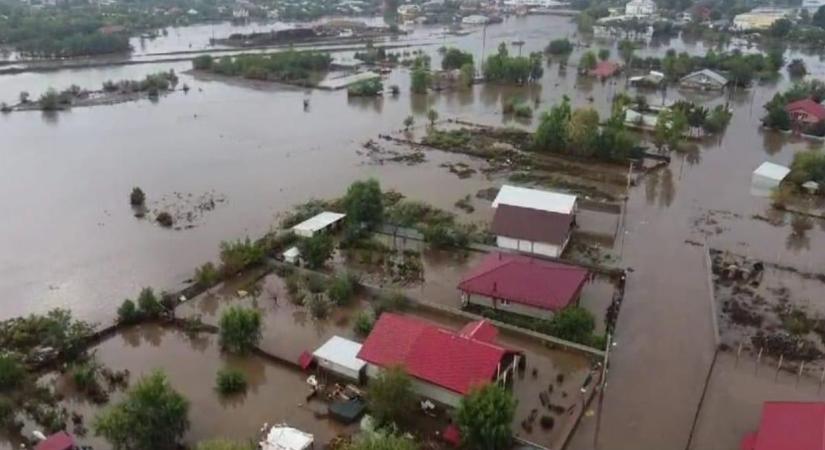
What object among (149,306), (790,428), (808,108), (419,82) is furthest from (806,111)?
(149,306)

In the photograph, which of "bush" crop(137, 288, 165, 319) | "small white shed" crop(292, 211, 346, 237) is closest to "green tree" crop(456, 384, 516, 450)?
"bush" crop(137, 288, 165, 319)

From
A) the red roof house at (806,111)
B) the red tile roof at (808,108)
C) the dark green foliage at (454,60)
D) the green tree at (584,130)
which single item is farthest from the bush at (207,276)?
the dark green foliage at (454,60)

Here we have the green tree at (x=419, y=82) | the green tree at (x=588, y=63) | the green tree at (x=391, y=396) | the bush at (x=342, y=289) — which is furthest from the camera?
the green tree at (x=588, y=63)

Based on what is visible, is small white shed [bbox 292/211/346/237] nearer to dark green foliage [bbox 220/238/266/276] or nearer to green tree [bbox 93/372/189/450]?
dark green foliage [bbox 220/238/266/276]

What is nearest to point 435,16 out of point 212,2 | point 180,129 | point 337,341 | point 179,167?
point 212,2

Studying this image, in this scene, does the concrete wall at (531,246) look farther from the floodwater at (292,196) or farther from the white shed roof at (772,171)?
the white shed roof at (772,171)

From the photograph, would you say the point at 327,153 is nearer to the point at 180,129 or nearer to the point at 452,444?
the point at 180,129

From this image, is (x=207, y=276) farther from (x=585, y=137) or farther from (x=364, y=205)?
(x=585, y=137)
